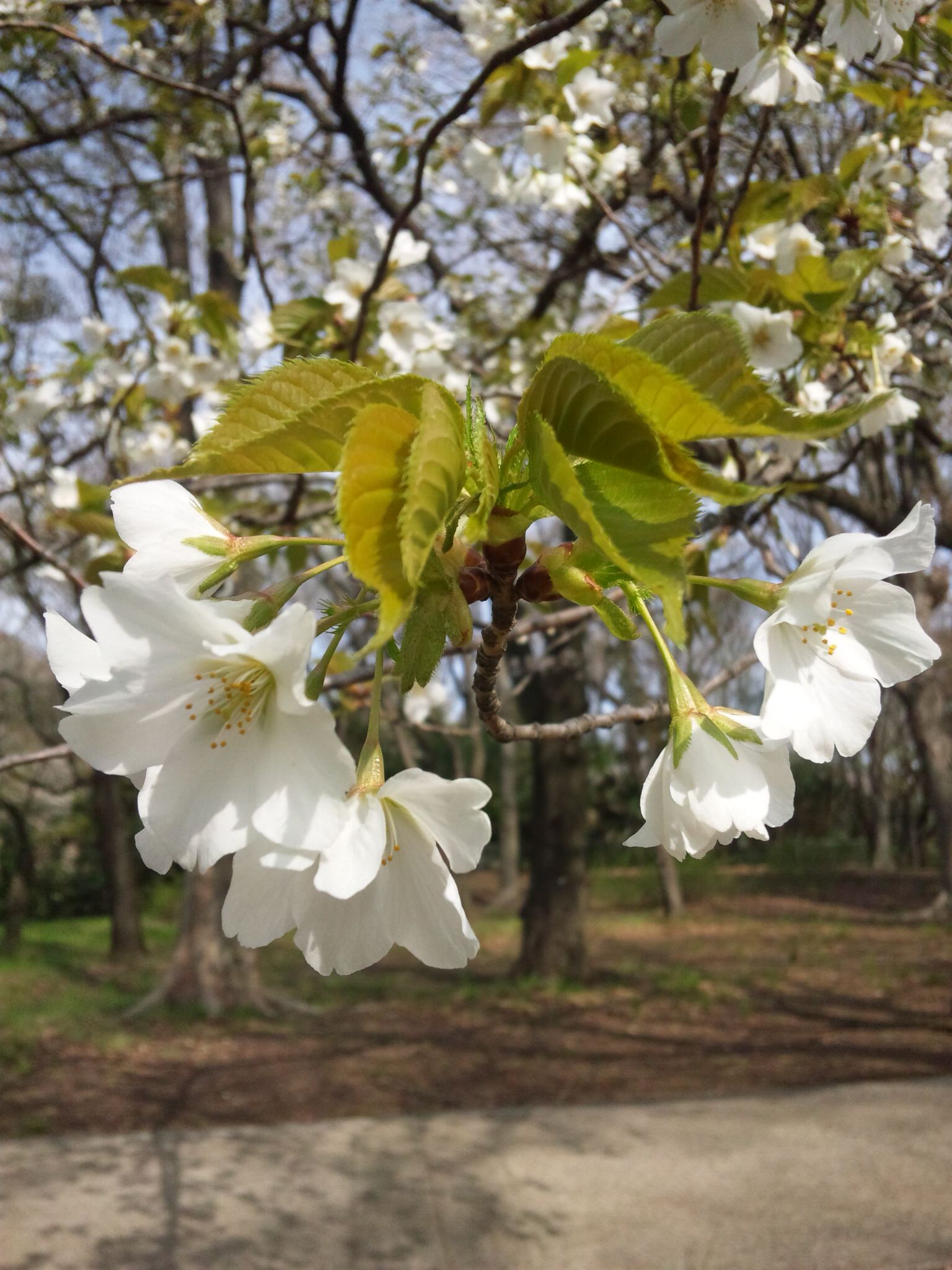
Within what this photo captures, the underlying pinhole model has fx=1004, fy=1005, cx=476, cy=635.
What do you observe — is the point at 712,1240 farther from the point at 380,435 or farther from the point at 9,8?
the point at 9,8

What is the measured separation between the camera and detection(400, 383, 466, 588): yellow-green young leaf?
16.7 inches

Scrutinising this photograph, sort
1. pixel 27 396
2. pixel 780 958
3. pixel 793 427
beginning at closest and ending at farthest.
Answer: pixel 793 427 < pixel 27 396 < pixel 780 958

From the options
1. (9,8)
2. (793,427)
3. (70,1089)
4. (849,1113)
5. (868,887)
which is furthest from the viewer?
(868,887)

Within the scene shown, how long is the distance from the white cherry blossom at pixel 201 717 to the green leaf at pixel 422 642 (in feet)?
0.20

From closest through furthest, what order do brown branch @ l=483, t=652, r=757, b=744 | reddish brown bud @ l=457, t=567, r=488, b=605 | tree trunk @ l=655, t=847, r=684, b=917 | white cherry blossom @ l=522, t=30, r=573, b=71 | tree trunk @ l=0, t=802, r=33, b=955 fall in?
1. reddish brown bud @ l=457, t=567, r=488, b=605
2. brown branch @ l=483, t=652, r=757, b=744
3. white cherry blossom @ l=522, t=30, r=573, b=71
4. tree trunk @ l=0, t=802, r=33, b=955
5. tree trunk @ l=655, t=847, r=684, b=917

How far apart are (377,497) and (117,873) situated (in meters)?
8.32

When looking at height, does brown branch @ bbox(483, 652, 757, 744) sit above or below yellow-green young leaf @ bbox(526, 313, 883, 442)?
below

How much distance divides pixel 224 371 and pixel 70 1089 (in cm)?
352

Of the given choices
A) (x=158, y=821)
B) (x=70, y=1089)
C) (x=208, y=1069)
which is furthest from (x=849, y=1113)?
Result: (x=158, y=821)

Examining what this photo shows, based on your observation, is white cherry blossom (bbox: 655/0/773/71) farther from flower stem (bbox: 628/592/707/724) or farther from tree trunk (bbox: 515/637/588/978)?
tree trunk (bbox: 515/637/588/978)

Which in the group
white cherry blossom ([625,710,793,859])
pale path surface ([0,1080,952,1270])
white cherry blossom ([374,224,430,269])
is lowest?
pale path surface ([0,1080,952,1270])

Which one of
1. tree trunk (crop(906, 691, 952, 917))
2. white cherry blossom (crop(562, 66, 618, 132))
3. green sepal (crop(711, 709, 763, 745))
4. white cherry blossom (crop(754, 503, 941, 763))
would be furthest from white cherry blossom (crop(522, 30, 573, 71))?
tree trunk (crop(906, 691, 952, 917))

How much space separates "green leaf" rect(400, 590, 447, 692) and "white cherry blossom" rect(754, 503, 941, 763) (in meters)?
0.21

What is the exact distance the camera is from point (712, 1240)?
2.93 metres
